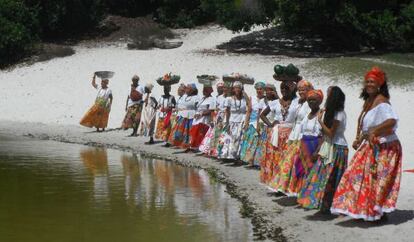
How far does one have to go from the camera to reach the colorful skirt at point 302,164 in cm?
1038

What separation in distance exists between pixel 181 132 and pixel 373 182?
9004 millimetres

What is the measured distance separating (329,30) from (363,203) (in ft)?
90.4

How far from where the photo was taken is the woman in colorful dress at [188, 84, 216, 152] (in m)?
17.2

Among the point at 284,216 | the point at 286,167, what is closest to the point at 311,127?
the point at 286,167

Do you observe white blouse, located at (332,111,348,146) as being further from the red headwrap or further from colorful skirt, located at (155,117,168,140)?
colorful skirt, located at (155,117,168,140)

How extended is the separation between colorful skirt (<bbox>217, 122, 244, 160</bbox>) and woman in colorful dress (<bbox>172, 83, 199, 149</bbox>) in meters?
1.99

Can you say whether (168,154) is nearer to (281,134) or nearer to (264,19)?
(281,134)

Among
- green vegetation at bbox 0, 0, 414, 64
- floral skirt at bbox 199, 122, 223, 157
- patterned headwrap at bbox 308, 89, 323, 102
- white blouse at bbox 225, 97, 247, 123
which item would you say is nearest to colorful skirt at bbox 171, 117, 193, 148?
floral skirt at bbox 199, 122, 223, 157

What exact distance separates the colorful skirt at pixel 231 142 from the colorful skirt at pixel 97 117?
6.56 metres

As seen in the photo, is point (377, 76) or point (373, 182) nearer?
point (373, 182)

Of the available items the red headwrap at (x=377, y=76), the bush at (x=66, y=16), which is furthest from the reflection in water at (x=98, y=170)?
the bush at (x=66, y=16)

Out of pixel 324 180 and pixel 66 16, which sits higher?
pixel 66 16

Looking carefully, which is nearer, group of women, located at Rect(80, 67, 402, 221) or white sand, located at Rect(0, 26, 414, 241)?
group of women, located at Rect(80, 67, 402, 221)

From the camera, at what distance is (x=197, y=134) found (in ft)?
57.3
